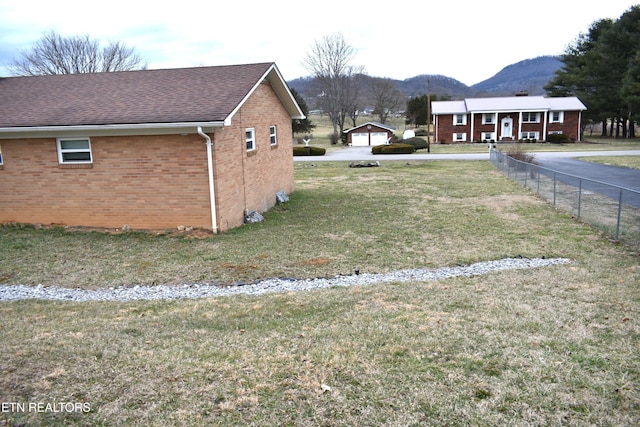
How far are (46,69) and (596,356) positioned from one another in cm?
5578

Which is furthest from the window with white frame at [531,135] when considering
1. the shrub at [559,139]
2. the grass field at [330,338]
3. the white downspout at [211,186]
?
the white downspout at [211,186]

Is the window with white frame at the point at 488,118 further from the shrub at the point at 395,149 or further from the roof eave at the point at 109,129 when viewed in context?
the roof eave at the point at 109,129

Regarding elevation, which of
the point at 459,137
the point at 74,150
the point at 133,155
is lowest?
the point at 459,137

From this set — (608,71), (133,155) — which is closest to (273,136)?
(133,155)

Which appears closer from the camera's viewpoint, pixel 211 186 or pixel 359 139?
pixel 211 186

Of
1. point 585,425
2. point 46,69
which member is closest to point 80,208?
point 585,425

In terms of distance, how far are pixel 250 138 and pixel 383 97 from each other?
2745 inches

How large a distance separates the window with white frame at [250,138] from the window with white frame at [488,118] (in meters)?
→ 45.6

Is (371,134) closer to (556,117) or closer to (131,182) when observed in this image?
(556,117)

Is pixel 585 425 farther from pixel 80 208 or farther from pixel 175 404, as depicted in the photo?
pixel 80 208

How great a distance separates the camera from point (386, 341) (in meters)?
5.73

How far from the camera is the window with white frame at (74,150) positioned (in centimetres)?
1346

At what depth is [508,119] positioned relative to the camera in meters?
54.8

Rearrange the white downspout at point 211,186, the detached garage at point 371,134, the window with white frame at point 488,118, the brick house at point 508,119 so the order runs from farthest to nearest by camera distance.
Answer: the detached garage at point 371,134 → the window with white frame at point 488,118 → the brick house at point 508,119 → the white downspout at point 211,186
